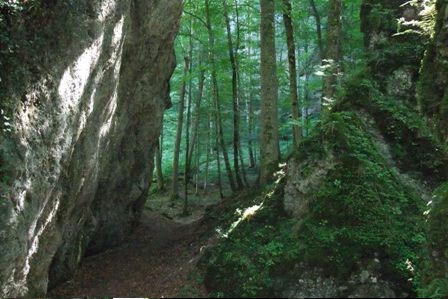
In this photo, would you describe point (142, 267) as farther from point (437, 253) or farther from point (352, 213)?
point (437, 253)

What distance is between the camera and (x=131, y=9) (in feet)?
39.0

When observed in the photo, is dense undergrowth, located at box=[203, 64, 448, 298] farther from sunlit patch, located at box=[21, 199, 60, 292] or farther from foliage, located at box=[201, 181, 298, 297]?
sunlit patch, located at box=[21, 199, 60, 292]

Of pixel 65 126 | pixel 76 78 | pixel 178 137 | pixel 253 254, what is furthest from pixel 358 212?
pixel 178 137

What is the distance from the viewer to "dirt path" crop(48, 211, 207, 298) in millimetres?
9062

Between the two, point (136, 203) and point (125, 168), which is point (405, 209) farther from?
point (136, 203)

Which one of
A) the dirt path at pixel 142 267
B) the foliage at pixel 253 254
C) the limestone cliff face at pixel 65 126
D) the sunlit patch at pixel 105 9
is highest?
the sunlit patch at pixel 105 9

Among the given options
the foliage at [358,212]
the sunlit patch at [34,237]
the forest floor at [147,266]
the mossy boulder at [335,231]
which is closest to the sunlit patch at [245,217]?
the mossy boulder at [335,231]

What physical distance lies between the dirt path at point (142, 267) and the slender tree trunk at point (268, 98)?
323 cm

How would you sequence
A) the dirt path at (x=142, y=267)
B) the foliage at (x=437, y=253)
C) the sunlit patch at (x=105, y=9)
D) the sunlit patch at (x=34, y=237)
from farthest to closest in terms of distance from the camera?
the dirt path at (x=142, y=267)
the sunlit patch at (x=105, y=9)
the sunlit patch at (x=34, y=237)
the foliage at (x=437, y=253)

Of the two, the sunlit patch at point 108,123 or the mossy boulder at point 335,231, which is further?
the sunlit patch at point 108,123

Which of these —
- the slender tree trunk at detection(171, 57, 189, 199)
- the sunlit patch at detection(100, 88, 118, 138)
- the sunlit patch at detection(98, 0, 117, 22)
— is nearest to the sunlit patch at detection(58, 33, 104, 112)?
the sunlit patch at detection(98, 0, 117, 22)

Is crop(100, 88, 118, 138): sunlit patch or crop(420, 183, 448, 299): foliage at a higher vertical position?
crop(100, 88, 118, 138): sunlit patch

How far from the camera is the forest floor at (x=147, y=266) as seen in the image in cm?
883

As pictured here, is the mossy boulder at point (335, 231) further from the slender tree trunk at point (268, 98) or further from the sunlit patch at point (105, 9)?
the sunlit patch at point (105, 9)
